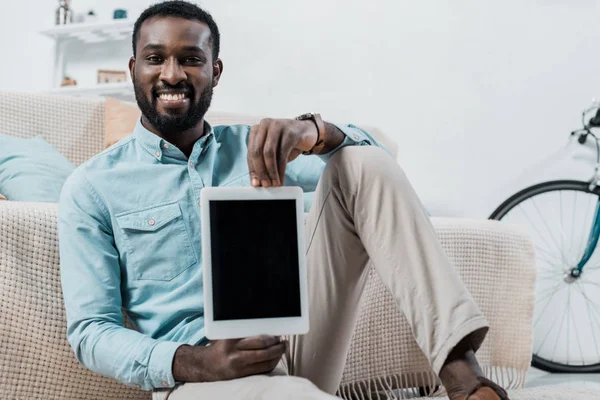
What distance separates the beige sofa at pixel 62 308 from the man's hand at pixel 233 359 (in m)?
0.26

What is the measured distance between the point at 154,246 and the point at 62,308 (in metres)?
0.17

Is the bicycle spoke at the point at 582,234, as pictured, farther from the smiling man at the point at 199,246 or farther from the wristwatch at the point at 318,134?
the wristwatch at the point at 318,134

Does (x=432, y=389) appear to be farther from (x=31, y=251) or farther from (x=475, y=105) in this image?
(x=475, y=105)

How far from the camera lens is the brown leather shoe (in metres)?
0.81

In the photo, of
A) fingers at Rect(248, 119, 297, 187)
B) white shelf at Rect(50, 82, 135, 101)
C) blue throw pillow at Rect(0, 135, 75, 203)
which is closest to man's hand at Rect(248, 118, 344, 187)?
fingers at Rect(248, 119, 297, 187)

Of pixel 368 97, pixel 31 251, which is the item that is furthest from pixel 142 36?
pixel 368 97

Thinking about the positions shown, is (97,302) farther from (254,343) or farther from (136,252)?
(254,343)

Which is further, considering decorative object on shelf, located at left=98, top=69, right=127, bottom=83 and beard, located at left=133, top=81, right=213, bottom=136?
decorative object on shelf, located at left=98, top=69, right=127, bottom=83

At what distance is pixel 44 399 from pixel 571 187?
2.16 m

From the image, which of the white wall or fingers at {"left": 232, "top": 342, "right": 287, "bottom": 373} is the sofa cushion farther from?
fingers at {"left": 232, "top": 342, "right": 287, "bottom": 373}

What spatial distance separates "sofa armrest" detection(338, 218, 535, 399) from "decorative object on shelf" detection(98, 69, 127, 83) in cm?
198

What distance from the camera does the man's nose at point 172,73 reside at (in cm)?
118

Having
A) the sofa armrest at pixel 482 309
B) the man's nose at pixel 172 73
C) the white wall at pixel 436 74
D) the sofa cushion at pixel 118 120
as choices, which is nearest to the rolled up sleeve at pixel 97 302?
the man's nose at pixel 172 73

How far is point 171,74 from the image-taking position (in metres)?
1.17
